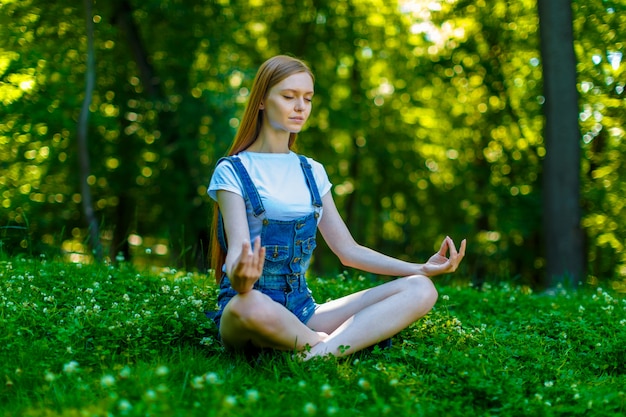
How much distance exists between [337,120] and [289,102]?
969cm

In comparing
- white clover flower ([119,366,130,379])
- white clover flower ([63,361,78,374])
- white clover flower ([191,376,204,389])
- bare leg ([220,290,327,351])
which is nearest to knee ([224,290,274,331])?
bare leg ([220,290,327,351])

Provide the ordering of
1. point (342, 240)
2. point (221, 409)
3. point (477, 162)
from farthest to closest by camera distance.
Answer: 1. point (477, 162)
2. point (342, 240)
3. point (221, 409)

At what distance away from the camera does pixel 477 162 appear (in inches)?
520

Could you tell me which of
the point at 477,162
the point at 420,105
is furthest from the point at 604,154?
the point at 420,105

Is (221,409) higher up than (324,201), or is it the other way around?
(324,201)

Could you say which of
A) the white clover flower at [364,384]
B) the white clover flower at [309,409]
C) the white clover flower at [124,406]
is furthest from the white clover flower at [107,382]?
the white clover flower at [364,384]

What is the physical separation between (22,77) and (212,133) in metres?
4.64

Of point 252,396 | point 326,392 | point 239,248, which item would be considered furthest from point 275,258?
point 252,396

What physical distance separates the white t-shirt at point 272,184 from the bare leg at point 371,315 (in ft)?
1.88

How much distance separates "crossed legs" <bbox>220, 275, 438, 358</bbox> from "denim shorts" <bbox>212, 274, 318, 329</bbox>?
85 mm

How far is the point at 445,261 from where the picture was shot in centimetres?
384

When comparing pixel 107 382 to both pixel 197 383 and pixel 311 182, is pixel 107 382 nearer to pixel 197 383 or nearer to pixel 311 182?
pixel 197 383

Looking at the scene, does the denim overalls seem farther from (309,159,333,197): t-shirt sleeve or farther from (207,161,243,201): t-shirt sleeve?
(309,159,333,197): t-shirt sleeve

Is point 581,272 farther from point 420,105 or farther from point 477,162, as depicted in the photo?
point 420,105
